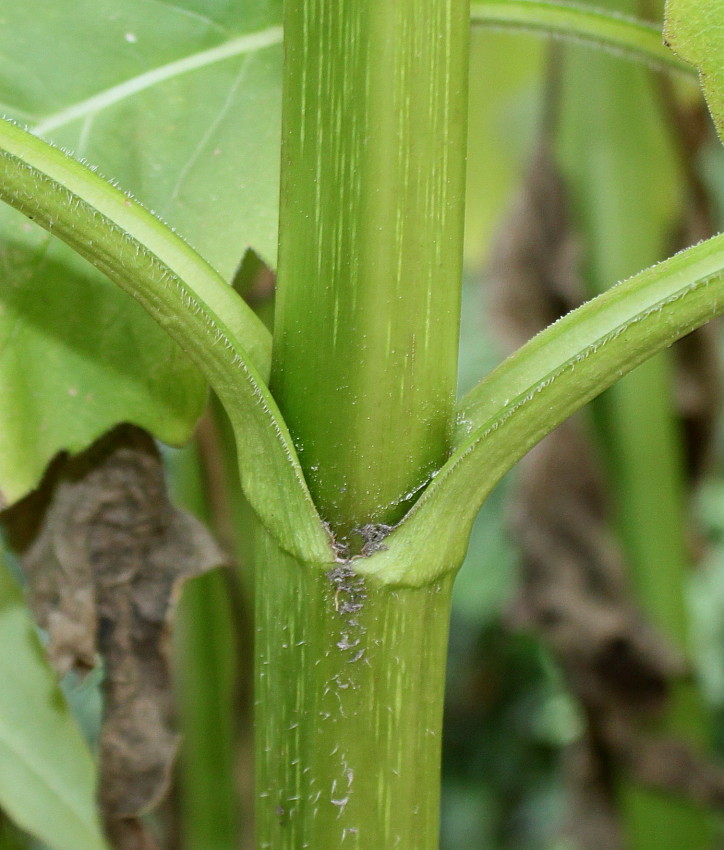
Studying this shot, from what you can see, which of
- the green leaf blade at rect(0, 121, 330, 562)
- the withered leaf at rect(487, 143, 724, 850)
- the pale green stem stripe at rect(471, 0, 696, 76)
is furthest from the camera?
the withered leaf at rect(487, 143, 724, 850)

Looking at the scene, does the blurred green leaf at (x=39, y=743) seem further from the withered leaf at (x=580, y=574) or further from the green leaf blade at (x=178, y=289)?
the withered leaf at (x=580, y=574)

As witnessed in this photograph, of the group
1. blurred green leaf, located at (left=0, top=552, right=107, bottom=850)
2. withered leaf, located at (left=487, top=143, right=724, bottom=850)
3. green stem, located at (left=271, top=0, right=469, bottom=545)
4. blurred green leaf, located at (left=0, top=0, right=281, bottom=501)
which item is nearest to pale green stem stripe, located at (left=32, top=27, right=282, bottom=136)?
blurred green leaf, located at (left=0, top=0, right=281, bottom=501)

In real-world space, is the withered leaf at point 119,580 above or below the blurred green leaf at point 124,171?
below

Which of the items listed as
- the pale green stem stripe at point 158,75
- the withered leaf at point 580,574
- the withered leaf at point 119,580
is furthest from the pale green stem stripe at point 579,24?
the withered leaf at point 580,574

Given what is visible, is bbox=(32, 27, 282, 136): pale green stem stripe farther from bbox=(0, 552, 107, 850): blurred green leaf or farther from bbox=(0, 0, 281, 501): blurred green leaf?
bbox=(0, 552, 107, 850): blurred green leaf

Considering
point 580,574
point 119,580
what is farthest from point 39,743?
point 580,574

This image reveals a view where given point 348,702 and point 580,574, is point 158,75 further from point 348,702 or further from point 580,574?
point 580,574

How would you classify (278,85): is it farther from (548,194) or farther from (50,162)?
(548,194)
